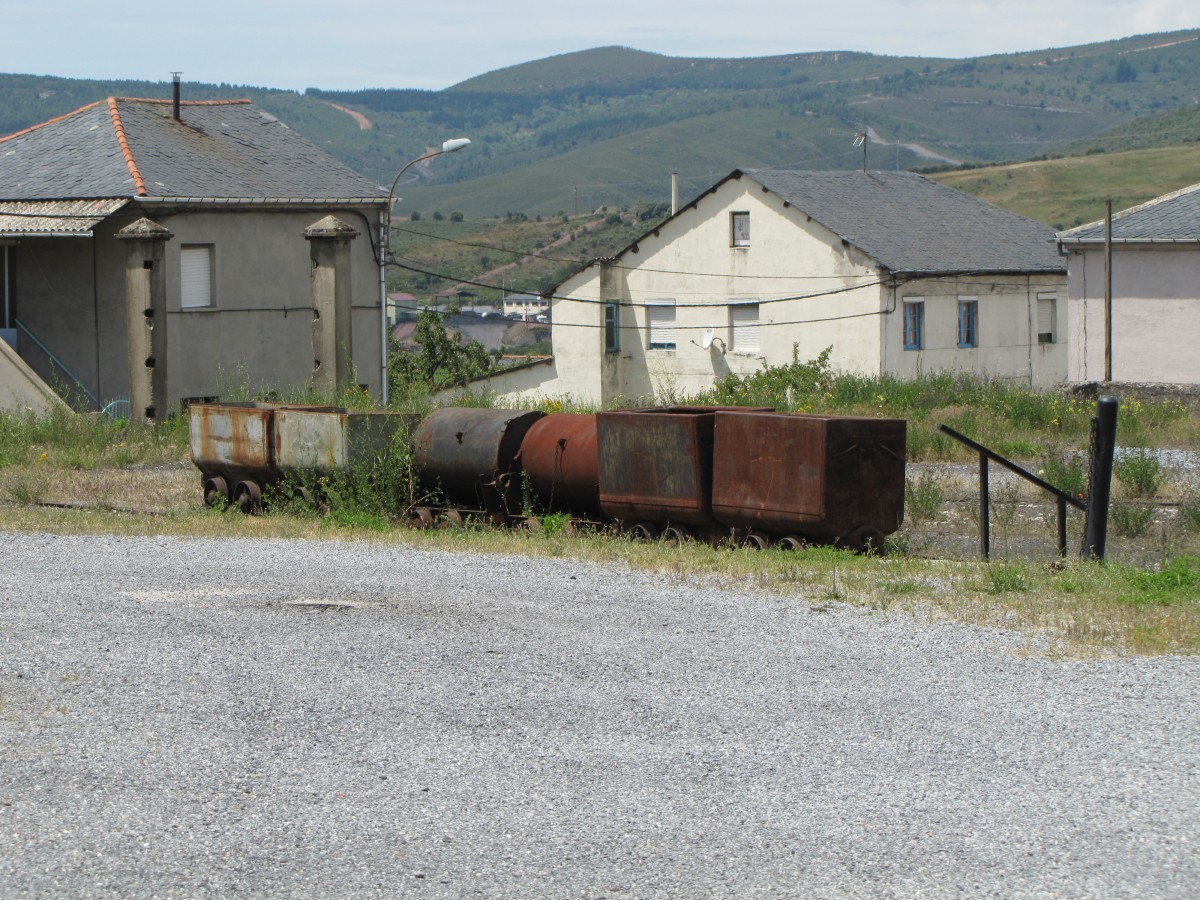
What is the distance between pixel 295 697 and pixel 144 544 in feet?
20.7

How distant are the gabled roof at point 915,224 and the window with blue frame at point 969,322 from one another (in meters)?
1.00

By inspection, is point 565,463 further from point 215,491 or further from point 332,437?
point 215,491

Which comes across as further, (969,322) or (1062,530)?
(969,322)

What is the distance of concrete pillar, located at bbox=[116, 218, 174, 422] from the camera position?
23.8 metres

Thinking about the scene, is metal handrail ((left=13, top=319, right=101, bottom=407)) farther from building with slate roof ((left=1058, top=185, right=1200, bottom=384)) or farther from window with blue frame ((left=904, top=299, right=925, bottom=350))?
window with blue frame ((left=904, top=299, right=925, bottom=350))

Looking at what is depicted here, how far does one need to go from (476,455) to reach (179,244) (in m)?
16.4

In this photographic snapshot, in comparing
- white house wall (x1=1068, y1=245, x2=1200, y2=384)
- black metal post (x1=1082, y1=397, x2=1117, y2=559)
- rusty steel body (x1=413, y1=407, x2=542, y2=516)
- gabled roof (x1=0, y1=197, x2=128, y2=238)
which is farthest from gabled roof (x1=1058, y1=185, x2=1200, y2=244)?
black metal post (x1=1082, y1=397, x2=1117, y2=559)

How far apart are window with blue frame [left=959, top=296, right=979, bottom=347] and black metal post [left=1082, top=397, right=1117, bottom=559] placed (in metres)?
30.8

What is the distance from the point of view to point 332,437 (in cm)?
1527

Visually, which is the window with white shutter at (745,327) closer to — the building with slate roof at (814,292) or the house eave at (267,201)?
the building with slate roof at (814,292)

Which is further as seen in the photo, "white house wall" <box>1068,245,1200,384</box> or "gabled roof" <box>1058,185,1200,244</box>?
"white house wall" <box>1068,245,1200,384</box>

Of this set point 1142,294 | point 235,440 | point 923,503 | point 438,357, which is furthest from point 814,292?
point 235,440

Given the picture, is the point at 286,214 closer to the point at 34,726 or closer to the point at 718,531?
the point at 718,531

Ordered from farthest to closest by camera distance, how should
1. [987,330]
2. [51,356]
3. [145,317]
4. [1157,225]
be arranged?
1. [987,330]
2. [1157,225]
3. [51,356]
4. [145,317]
